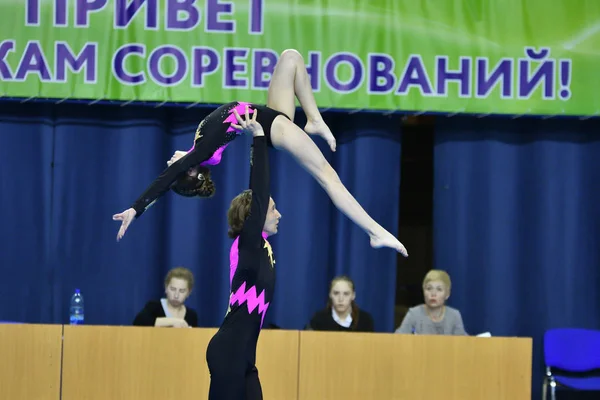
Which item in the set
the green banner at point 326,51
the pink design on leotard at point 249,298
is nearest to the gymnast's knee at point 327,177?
the pink design on leotard at point 249,298

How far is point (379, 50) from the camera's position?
21.5 feet

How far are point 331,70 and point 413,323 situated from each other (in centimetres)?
185

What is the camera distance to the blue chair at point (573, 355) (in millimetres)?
6266

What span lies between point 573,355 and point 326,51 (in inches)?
107

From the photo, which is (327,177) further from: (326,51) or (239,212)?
(326,51)

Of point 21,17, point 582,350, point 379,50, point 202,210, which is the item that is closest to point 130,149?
point 202,210

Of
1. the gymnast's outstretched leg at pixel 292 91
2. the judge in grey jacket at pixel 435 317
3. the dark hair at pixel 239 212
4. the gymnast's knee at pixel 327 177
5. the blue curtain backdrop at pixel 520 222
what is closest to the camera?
the dark hair at pixel 239 212

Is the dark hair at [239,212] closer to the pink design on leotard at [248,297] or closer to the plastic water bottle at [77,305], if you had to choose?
the pink design on leotard at [248,297]

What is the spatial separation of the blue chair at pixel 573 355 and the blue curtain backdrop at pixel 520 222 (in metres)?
0.45

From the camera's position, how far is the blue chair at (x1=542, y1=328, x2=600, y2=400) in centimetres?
627

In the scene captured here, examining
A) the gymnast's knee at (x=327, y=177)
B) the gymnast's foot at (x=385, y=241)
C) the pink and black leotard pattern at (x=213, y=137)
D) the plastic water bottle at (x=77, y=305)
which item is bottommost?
the plastic water bottle at (x=77, y=305)

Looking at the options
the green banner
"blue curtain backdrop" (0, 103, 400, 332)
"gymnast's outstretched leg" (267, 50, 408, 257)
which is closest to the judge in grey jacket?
"blue curtain backdrop" (0, 103, 400, 332)

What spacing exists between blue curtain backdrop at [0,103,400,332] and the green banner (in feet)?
1.26

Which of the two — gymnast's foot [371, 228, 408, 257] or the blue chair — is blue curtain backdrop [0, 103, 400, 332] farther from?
gymnast's foot [371, 228, 408, 257]
